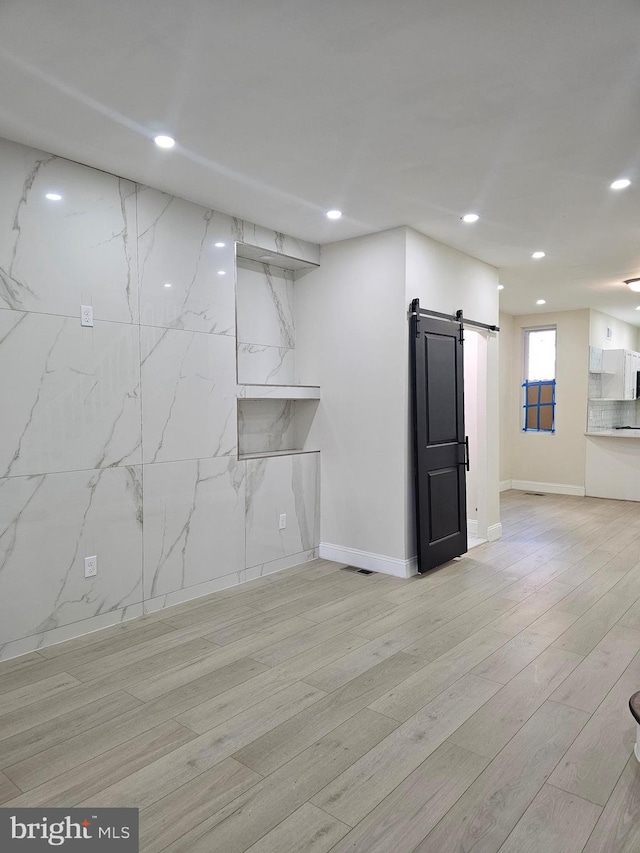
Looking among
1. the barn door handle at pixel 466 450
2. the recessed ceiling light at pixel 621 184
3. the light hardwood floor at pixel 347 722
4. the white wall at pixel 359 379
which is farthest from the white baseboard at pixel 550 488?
the recessed ceiling light at pixel 621 184

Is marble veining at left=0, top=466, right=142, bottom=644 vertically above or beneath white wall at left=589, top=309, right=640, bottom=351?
beneath

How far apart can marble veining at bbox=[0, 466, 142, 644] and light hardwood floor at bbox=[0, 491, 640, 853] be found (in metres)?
0.21

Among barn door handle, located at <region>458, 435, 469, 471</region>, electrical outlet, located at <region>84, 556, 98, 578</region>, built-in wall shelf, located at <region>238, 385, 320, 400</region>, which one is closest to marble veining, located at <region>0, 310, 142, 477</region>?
electrical outlet, located at <region>84, 556, 98, 578</region>

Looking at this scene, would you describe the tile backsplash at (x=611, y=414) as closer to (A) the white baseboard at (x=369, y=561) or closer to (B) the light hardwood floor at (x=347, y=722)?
(B) the light hardwood floor at (x=347, y=722)

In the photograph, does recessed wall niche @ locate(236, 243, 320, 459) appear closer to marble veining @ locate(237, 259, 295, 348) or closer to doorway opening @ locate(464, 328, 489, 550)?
marble veining @ locate(237, 259, 295, 348)

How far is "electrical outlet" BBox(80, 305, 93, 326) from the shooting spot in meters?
3.32

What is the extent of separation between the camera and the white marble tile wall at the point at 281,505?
4.40 metres

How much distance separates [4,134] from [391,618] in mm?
3536

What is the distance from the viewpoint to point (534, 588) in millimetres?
4234

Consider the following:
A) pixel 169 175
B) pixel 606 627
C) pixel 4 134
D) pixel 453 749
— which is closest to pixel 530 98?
pixel 169 175

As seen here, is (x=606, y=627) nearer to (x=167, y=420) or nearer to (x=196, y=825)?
(x=196, y=825)
